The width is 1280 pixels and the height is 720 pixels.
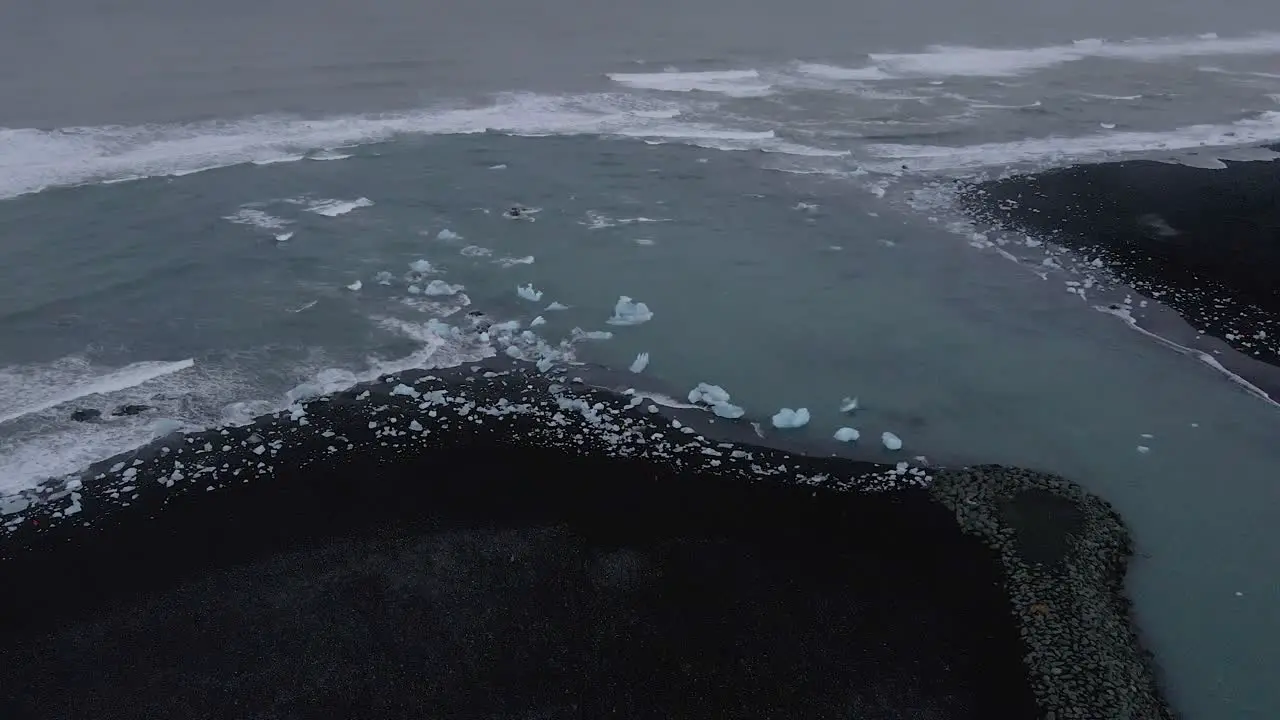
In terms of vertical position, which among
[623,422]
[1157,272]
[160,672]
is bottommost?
[160,672]

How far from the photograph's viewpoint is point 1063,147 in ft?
140

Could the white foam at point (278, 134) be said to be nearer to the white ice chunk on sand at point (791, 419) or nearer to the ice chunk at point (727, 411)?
the ice chunk at point (727, 411)

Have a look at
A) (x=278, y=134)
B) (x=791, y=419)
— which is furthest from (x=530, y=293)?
(x=278, y=134)

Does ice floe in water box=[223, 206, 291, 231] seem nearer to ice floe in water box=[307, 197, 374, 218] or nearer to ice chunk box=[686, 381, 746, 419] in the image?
ice floe in water box=[307, 197, 374, 218]

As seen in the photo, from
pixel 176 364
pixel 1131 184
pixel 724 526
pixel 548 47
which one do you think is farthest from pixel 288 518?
pixel 548 47

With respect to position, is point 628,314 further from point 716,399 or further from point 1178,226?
point 1178,226

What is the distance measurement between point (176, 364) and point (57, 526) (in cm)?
662

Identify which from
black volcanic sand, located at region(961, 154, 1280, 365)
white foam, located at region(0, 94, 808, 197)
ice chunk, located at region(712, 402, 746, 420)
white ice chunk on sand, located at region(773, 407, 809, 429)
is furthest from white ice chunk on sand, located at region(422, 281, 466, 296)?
black volcanic sand, located at region(961, 154, 1280, 365)

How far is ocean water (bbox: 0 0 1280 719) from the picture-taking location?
21.7 m

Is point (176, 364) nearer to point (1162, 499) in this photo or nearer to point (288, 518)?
point (288, 518)

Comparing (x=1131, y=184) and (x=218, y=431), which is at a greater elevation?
(x=1131, y=184)

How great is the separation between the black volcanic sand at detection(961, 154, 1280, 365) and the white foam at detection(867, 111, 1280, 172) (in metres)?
2.52

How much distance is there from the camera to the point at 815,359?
83.5 ft

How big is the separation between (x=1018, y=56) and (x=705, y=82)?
25734mm
